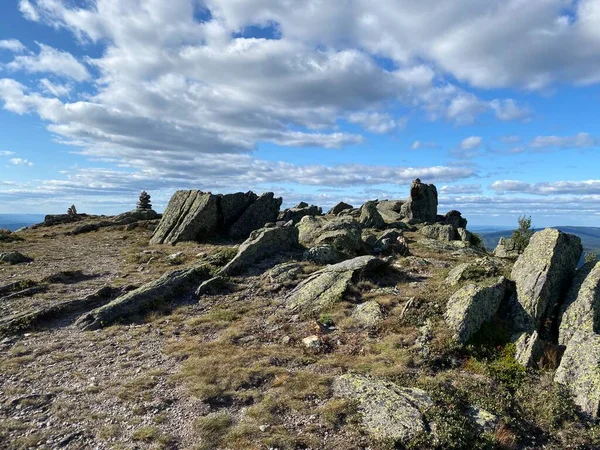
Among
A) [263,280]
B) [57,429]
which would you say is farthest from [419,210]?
[57,429]

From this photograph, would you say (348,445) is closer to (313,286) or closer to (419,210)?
(313,286)

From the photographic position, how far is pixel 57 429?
12.2 meters

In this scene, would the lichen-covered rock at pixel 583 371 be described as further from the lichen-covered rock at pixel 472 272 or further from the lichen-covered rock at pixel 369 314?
Answer: the lichen-covered rock at pixel 369 314

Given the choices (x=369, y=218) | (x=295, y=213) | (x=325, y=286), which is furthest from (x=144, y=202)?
(x=325, y=286)

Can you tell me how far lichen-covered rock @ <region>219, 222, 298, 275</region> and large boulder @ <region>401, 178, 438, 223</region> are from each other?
4321 centimetres

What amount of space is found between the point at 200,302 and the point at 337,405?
13710mm

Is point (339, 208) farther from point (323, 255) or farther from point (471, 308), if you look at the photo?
point (471, 308)

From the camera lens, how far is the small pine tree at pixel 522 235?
164ft

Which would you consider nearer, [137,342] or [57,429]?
[57,429]

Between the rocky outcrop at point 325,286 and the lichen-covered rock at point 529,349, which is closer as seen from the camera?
the lichen-covered rock at point 529,349

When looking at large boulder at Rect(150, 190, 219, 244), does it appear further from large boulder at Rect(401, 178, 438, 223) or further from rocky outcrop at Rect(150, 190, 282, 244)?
large boulder at Rect(401, 178, 438, 223)

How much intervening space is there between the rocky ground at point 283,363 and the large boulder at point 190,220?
1398 centimetres

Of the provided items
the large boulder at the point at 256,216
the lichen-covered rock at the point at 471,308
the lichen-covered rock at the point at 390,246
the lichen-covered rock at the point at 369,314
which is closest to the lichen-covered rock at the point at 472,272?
the lichen-covered rock at the point at 471,308

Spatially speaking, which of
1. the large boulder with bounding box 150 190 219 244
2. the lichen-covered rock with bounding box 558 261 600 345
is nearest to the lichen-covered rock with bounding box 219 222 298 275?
the large boulder with bounding box 150 190 219 244
